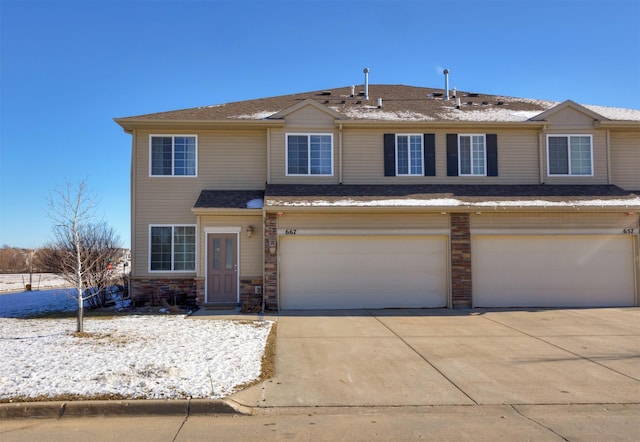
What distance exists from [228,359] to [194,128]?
9.18 meters

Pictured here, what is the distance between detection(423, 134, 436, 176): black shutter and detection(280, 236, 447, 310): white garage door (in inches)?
104

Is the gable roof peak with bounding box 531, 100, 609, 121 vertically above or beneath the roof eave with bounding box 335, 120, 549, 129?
above

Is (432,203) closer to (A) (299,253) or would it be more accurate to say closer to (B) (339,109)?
(A) (299,253)

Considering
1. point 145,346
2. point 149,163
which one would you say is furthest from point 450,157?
point 145,346

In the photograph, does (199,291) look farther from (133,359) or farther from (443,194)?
(443,194)

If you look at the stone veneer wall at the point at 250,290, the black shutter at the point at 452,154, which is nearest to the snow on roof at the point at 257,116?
the stone veneer wall at the point at 250,290

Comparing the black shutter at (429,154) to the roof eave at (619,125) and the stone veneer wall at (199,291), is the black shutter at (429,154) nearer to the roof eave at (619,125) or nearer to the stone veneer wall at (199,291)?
the roof eave at (619,125)

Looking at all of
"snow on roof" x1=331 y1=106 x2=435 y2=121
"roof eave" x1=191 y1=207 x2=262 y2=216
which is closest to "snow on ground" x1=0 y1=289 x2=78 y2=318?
"roof eave" x1=191 y1=207 x2=262 y2=216

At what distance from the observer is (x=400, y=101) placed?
1758cm

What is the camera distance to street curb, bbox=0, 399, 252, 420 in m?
5.38

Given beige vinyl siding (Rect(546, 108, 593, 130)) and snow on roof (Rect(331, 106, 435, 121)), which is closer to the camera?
snow on roof (Rect(331, 106, 435, 121))

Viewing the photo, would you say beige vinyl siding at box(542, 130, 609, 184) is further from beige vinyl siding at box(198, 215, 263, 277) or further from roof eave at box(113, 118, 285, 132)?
beige vinyl siding at box(198, 215, 263, 277)

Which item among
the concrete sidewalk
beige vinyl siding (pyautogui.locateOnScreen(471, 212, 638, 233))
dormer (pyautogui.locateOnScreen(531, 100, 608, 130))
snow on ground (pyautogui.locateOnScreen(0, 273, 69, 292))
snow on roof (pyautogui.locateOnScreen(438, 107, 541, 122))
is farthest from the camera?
snow on ground (pyautogui.locateOnScreen(0, 273, 69, 292))

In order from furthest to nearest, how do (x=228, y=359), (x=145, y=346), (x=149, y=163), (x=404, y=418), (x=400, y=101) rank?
1. (x=400, y=101)
2. (x=149, y=163)
3. (x=145, y=346)
4. (x=228, y=359)
5. (x=404, y=418)
